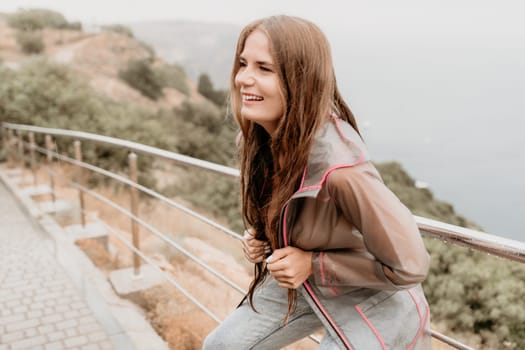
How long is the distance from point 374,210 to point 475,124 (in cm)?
6183

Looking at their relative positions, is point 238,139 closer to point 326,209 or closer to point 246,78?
point 246,78

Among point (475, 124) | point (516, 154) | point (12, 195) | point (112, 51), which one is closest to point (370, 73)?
point (475, 124)

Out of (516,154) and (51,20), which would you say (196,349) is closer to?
(51,20)

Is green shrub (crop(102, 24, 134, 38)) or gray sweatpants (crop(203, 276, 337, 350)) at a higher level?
green shrub (crop(102, 24, 134, 38))

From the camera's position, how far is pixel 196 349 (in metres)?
2.67

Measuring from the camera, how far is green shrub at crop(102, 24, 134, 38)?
144ft

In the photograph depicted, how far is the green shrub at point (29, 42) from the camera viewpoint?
106 feet

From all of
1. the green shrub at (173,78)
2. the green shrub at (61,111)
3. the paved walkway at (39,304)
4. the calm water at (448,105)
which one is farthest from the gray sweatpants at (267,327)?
the calm water at (448,105)

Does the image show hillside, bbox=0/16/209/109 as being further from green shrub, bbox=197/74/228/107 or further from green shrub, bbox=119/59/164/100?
green shrub, bbox=197/74/228/107

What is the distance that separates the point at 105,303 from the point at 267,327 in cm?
209

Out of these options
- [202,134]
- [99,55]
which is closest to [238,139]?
[202,134]

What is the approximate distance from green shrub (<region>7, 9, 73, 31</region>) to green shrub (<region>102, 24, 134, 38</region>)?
8.92 ft

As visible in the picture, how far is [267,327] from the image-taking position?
1346 millimetres

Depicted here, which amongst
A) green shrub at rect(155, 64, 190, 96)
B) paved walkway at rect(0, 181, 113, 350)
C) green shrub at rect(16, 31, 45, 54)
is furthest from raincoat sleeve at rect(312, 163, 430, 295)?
green shrub at rect(16, 31, 45, 54)
